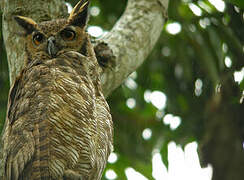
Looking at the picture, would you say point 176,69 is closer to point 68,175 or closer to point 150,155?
point 150,155

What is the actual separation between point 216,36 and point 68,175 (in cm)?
254

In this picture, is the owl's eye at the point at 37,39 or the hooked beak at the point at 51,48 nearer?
the hooked beak at the point at 51,48

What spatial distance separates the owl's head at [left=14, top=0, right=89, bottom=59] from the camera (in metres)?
2.32

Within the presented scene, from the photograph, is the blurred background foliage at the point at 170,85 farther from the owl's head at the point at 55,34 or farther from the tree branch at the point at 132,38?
the owl's head at the point at 55,34

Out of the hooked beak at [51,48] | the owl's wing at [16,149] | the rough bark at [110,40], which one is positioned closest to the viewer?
the owl's wing at [16,149]

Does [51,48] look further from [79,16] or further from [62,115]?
[62,115]

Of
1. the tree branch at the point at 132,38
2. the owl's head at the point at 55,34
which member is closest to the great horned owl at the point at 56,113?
the owl's head at the point at 55,34

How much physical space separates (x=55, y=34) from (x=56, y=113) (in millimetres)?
743

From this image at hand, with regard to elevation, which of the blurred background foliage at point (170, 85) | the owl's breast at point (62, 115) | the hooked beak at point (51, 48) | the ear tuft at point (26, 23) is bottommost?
the blurred background foliage at point (170, 85)

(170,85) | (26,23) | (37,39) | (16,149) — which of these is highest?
(26,23)

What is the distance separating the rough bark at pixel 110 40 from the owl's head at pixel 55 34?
0.09 meters

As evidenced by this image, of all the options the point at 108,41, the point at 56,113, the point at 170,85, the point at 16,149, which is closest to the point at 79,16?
the point at 108,41

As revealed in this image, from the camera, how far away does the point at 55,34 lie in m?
2.35

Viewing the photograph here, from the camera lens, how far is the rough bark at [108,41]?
2369mm
